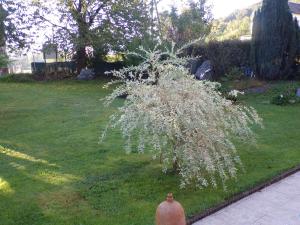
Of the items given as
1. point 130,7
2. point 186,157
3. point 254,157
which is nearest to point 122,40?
point 130,7

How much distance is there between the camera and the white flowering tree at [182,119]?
487cm

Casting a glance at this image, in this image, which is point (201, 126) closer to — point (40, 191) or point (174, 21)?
point (40, 191)

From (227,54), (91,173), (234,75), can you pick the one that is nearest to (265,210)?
(91,173)

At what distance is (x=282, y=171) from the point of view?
5.72m

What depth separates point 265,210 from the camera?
14.7ft

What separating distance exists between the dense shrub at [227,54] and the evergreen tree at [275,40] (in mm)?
819

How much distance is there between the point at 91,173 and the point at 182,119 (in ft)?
5.90

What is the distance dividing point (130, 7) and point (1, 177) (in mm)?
14736

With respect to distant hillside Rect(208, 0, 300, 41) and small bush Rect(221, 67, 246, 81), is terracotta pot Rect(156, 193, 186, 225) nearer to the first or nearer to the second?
small bush Rect(221, 67, 246, 81)

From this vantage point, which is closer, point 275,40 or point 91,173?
point 91,173

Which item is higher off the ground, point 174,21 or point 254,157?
point 174,21

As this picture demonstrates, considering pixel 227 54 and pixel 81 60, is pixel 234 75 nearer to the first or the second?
pixel 227 54

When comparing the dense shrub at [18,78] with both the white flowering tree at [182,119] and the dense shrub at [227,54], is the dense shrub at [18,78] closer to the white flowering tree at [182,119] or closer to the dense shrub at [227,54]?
the dense shrub at [227,54]

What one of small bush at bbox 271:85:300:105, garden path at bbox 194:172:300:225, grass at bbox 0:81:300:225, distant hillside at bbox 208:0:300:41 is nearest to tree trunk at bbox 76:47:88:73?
distant hillside at bbox 208:0:300:41
